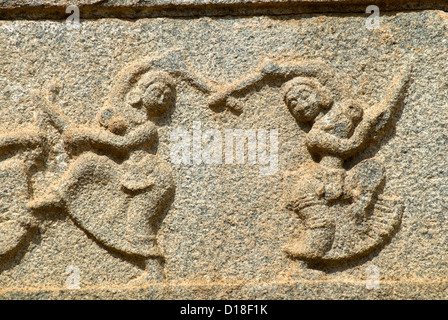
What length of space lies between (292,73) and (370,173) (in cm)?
56

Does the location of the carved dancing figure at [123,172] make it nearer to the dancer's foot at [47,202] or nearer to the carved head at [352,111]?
the dancer's foot at [47,202]

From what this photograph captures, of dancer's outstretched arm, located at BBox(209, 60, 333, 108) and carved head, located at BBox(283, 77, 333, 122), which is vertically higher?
dancer's outstretched arm, located at BBox(209, 60, 333, 108)

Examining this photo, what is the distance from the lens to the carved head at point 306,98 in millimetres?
2572

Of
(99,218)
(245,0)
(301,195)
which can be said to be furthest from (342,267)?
(245,0)

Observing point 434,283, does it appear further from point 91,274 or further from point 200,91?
point 91,274

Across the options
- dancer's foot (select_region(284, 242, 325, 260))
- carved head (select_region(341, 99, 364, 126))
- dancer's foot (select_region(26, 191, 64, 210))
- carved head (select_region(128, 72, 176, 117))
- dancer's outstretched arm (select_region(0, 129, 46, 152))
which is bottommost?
dancer's foot (select_region(284, 242, 325, 260))

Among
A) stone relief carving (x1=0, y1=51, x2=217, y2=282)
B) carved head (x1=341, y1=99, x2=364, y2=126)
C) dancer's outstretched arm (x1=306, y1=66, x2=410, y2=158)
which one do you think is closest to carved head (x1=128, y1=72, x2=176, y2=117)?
stone relief carving (x1=0, y1=51, x2=217, y2=282)

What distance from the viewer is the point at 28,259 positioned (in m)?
2.54

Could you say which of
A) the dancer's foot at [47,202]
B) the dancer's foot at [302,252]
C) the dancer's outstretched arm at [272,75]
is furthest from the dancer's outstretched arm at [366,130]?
the dancer's foot at [47,202]

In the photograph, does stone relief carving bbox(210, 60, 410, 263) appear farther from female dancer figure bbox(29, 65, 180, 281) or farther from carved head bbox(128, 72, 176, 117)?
female dancer figure bbox(29, 65, 180, 281)

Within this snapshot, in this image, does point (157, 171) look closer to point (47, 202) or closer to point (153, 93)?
point (153, 93)

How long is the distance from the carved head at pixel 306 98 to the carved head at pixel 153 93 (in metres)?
0.53

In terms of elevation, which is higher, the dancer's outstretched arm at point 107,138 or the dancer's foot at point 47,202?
the dancer's outstretched arm at point 107,138

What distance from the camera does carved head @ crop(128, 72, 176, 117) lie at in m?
2.57
